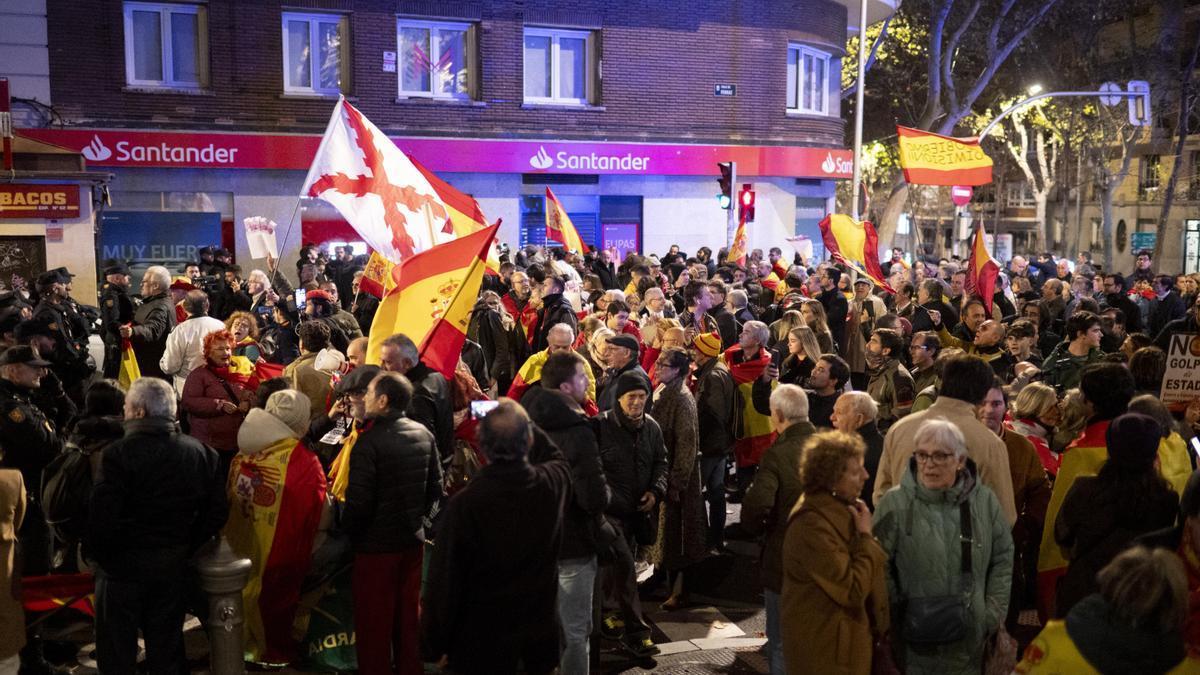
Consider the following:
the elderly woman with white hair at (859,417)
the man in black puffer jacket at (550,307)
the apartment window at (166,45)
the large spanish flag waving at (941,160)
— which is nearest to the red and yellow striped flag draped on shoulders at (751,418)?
the elderly woman with white hair at (859,417)

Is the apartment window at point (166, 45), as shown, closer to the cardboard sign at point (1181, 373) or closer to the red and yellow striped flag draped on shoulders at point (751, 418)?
the red and yellow striped flag draped on shoulders at point (751, 418)

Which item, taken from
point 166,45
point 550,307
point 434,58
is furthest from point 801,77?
point 550,307

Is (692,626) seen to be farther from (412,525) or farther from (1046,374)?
(1046,374)

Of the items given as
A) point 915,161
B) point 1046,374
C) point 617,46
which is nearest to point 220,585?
point 1046,374

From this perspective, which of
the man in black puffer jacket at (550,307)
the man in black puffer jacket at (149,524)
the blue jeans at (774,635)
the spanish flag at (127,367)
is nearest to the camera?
the man in black puffer jacket at (149,524)

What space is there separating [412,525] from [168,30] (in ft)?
63.9

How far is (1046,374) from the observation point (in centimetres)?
888

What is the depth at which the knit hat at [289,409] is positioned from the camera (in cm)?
Result: 627

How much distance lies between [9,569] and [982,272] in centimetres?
1019

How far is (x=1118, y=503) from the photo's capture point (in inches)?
206

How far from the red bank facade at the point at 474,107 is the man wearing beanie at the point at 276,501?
1696 cm

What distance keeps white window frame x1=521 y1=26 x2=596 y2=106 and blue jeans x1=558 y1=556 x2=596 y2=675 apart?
20480mm

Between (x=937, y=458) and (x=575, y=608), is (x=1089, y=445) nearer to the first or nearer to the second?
(x=937, y=458)

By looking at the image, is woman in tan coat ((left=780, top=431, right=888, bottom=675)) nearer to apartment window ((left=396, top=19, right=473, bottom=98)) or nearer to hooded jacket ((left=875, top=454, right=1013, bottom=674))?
hooded jacket ((left=875, top=454, right=1013, bottom=674))
